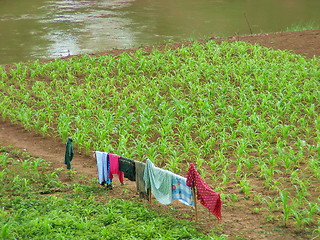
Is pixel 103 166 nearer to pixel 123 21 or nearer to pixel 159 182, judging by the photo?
pixel 159 182

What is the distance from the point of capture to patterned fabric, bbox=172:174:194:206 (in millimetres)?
7827

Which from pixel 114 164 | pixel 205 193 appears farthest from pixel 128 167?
pixel 205 193

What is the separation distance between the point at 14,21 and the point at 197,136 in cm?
1569

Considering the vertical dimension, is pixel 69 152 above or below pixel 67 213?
above

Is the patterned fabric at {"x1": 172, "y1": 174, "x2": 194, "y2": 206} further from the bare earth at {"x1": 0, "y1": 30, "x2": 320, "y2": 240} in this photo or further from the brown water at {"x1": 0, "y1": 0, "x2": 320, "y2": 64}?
the brown water at {"x1": 0, "y1": 0, "x2": 320, "y2": 64}

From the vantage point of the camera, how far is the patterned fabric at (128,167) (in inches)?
340

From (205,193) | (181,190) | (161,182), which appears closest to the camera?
(205,193)

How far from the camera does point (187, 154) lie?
413 inches

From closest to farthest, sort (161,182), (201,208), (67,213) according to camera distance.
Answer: (67,213)
(161,182)
(201,208)

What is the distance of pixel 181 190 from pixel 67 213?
176 centimetres

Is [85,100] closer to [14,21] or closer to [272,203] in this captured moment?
[272,203]

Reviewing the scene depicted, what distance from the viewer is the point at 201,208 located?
8430 millimetres

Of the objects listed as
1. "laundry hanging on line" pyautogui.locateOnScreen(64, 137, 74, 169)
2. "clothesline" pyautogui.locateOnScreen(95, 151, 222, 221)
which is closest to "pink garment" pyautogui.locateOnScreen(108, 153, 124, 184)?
"clothesline" pyautogui.locateOnScreen(95, 151, 222, 221)

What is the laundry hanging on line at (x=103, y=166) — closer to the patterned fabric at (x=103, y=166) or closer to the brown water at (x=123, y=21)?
the patterned fabric at (x=103, y=166)
